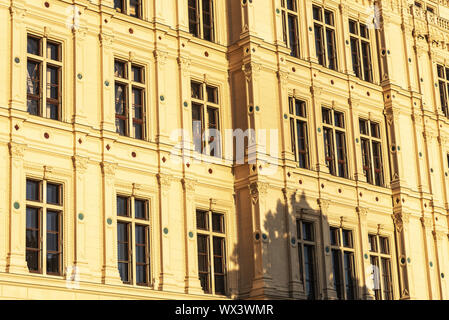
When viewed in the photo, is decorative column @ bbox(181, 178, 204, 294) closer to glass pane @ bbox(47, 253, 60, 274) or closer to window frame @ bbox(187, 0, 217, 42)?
glass pane @ bbox(47, 253, 60, 274)

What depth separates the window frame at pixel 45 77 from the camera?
26594mm

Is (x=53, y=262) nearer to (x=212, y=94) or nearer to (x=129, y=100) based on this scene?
(x=129, y=100)

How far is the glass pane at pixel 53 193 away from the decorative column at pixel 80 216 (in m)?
0.46

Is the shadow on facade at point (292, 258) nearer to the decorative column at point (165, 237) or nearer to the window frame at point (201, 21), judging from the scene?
the decorative column at point (165, 237)

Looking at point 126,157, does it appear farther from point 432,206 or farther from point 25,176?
point 432,206

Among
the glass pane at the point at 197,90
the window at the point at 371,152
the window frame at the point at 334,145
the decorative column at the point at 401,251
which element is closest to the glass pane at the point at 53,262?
the glass pane at the point at 197,90

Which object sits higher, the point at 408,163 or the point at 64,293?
Answer: the point at 408,163

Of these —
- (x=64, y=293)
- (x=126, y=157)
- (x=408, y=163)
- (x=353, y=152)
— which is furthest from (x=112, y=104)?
(x=408, y=163)

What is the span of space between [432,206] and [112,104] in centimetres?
1524

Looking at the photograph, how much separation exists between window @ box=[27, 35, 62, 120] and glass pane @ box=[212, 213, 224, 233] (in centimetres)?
648

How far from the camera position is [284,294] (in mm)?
29812

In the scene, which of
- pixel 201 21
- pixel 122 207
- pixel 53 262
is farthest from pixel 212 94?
pixel 53 262

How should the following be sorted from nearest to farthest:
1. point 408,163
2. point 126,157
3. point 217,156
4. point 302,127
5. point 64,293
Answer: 1. point 64,293
2. point 126,157
3. point 217,156
4. point 302,127
5. point 408,163

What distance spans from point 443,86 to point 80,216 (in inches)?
800
